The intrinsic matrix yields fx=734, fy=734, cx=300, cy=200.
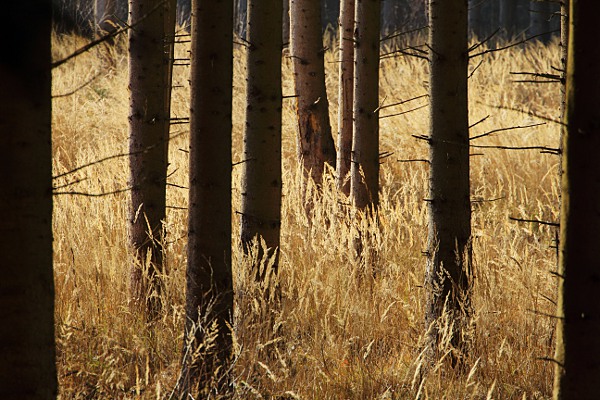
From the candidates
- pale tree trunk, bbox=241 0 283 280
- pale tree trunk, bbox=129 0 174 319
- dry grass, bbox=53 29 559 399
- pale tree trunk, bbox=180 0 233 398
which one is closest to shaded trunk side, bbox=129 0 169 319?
pale tree trunk, bbox=129 0 174 319

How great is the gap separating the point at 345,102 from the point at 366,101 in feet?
3.78

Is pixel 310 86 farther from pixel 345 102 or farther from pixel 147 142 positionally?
pixel 147 142

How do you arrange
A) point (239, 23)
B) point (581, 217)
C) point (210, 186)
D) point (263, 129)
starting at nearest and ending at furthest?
point (581, 217) < point (210, 186) < point (263, 129) < point (239, 23)

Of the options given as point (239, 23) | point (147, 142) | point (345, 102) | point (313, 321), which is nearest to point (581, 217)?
point (313, 321)

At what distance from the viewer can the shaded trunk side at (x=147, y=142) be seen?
395cm

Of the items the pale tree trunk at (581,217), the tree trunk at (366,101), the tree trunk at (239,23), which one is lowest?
the pale tree trunk at (581,217)

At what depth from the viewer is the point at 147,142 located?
160 inches

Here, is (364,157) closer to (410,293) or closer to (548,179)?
(410,293)

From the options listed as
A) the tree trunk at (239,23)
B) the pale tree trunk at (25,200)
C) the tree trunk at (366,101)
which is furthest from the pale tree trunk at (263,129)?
the tree trunk at (239,23)

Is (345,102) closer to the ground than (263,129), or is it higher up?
higher up

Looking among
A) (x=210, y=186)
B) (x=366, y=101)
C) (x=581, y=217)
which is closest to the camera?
(x=581, y=217)

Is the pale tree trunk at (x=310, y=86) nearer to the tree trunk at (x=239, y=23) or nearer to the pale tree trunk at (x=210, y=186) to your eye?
the pale tree trunk at (x=210, y=186)

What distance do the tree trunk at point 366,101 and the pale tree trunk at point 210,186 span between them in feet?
7.47

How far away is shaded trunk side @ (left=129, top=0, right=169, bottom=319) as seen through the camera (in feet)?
13.0
